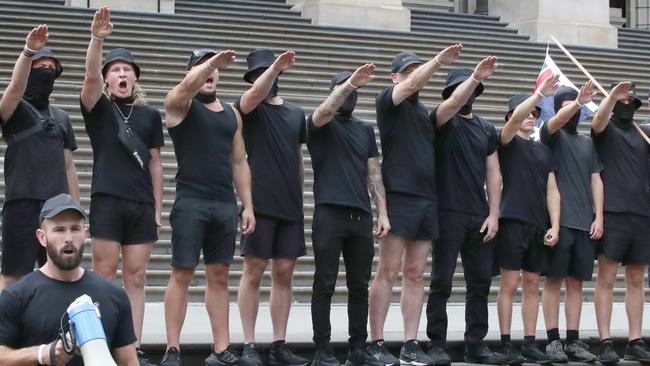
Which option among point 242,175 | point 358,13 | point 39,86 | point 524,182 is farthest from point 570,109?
point 358,13

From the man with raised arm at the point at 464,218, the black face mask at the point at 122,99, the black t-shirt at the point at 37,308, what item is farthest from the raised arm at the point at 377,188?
the black t-shirt at the point at 37,308

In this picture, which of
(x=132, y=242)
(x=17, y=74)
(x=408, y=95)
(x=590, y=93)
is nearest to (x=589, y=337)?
(x=590, y=93)

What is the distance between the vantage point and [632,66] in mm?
22984

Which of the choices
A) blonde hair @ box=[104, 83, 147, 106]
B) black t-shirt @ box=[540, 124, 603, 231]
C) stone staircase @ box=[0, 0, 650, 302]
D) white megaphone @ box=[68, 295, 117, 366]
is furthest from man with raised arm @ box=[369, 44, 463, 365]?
white megaphone @ box=[68, 295, 117, 366]

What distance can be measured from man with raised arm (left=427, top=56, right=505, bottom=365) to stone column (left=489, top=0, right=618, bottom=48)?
1539 cm

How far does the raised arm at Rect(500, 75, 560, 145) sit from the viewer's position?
10.2 meters

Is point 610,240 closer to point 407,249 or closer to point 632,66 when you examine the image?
point 407,249

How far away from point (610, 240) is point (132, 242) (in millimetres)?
3835

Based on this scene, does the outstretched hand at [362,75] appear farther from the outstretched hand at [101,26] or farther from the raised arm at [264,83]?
the outstretched hand at [101,26]

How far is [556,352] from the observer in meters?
10.5

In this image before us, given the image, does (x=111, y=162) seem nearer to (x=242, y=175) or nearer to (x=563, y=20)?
(x=242, y=175)

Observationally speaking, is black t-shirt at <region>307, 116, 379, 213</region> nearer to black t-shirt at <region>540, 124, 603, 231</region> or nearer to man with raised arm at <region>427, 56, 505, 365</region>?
man with raised arm at <region>427, 56, 505, 365</region>

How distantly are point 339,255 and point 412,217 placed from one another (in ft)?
1.92

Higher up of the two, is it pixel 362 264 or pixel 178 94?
pixel 178 94
